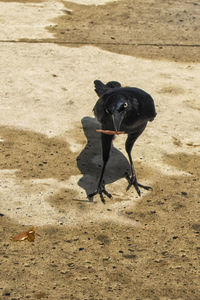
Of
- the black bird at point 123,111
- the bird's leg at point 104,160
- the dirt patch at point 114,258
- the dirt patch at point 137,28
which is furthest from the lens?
the dirt patch at point 137,28

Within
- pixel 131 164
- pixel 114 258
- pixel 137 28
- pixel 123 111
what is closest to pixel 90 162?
pixel 131 164

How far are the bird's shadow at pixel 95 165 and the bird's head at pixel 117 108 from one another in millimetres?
1188

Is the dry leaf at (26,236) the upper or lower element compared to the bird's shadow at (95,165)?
upper

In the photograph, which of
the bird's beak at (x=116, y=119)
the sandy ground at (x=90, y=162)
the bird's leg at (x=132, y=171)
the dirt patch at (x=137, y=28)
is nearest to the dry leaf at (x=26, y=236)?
the sandy ground at (x=90, y=162)

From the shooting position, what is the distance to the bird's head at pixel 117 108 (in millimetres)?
4617

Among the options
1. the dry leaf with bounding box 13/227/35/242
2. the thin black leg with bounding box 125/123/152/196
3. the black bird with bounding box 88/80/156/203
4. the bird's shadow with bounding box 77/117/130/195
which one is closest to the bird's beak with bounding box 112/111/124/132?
the black bird with bounding box 88/80/156/203

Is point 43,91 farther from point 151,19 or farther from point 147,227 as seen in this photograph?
point 151,19

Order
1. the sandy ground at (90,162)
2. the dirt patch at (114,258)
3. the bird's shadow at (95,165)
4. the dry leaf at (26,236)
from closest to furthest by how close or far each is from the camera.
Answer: the dirt patch at (114,258) → the sandy ground at (90,162) → the dry leaf at (26,236) → the bird's shadow at (95,165)

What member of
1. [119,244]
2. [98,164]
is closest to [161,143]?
[98,164]

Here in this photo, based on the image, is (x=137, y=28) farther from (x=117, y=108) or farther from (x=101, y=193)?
(x=117, y=108)

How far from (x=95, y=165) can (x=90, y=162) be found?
0.28 ft

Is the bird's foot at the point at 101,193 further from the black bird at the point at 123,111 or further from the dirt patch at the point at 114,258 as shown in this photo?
the dirt patch at the point at 114,258

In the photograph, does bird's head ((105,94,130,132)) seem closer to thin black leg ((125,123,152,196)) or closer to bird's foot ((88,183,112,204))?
thin black leg ((125,123,152,196))

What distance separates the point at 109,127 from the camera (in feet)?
16.3
